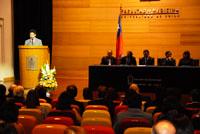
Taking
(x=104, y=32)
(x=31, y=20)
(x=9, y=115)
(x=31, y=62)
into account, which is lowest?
(x=9, y=115)

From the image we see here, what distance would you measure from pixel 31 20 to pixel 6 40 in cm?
174

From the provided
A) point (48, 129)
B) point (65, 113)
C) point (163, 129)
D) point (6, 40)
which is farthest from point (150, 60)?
point (163, 129)

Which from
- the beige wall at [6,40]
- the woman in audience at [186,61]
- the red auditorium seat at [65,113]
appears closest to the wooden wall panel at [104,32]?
the beige wall at [6,40]

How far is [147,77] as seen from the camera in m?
10.6

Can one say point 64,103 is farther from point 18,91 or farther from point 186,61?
point 186,61

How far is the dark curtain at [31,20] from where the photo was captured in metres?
14.0

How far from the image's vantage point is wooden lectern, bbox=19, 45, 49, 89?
445 inches

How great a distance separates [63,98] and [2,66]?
7154 mm

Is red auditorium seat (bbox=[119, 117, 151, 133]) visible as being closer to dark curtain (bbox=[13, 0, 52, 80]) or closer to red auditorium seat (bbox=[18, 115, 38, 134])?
red auditorium seat (bbox=[18, 115, 38, 134])

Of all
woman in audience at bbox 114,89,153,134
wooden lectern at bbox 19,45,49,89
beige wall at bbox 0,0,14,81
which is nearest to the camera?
woman in audience at bbox 114,89,153,134

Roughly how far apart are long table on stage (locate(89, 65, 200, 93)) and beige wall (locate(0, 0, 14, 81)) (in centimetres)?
341

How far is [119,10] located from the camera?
1386cm

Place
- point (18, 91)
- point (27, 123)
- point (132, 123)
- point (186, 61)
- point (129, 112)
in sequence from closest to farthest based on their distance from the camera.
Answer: point (132, 123), point (27, 123), point (129, 112), point (18, 91), point (186, 61)

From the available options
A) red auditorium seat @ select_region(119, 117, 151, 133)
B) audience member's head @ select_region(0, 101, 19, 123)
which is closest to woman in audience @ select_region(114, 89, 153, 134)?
red auditorium seat @ select_region(119, 117, 151, 133)
